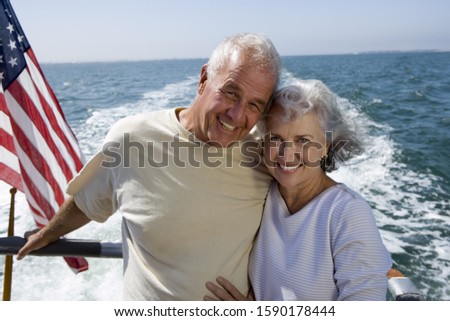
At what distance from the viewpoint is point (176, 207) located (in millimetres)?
1511

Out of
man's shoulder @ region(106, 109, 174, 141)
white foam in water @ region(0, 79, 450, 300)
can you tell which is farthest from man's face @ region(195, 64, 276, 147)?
white foam in water @ region(0, 79, 450, 300)

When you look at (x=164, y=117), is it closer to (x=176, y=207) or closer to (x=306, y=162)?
(x=176, y=207)

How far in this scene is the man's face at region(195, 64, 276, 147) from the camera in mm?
1475

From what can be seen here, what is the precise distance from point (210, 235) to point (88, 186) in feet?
1.95

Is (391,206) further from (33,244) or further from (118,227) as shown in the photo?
(33,244)

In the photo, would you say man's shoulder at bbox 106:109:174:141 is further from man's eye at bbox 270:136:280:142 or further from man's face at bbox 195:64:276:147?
man's eye at bbox 270:136:280:142

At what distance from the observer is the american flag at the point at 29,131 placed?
2164 mm

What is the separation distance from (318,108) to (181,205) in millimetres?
610

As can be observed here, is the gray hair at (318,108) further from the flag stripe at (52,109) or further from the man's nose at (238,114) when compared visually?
the flag stripe at (52,109)

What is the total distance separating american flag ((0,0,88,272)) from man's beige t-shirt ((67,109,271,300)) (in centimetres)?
91

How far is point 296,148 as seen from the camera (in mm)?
1471

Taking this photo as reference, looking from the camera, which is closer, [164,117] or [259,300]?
[259,300]
